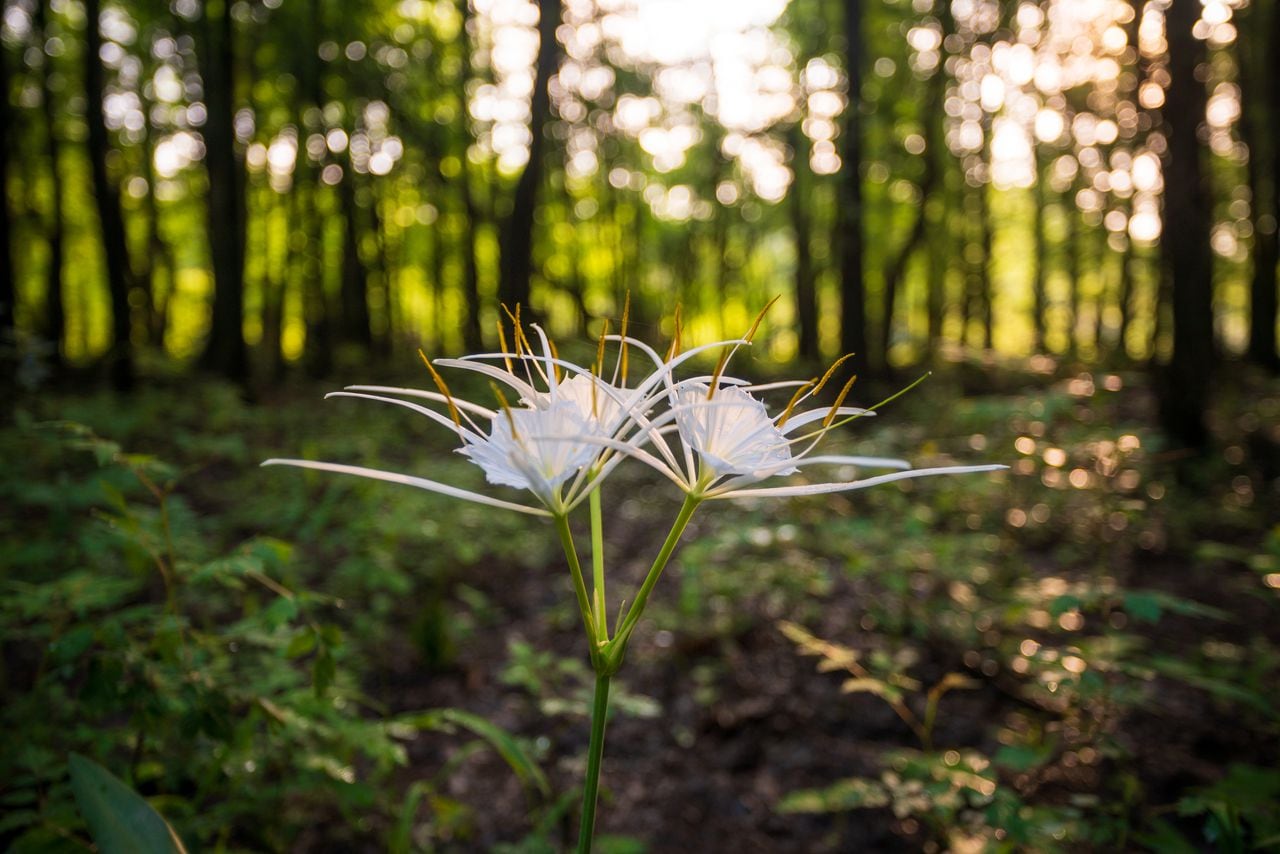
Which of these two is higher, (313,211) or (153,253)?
(313,211)

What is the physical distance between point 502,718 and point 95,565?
1.76 metres

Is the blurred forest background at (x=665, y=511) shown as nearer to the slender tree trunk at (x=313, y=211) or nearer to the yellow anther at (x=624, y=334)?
the slender tree trunk at (x=313, y=211)

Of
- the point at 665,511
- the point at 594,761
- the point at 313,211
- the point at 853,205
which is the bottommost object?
the point at 665,511

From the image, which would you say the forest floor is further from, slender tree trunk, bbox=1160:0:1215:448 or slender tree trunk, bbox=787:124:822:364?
slender tree trunk, bbox=787:124:822:364

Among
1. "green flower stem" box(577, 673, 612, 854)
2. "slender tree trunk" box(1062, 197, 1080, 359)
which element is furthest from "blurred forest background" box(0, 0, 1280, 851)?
"green flower stem" box(577, 673, 612, 854)

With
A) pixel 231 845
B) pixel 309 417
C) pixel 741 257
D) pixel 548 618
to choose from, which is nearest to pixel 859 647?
pixel 548 618

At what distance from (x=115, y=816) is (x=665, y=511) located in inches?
172

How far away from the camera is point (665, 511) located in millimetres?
5258

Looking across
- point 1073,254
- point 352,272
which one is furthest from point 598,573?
point 1073,254

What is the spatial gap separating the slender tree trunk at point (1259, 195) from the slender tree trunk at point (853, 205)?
4902mm

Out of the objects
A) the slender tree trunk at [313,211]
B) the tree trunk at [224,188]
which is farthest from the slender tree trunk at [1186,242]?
the slender tree trunk at [313,211]

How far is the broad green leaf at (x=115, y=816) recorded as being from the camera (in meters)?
0.98

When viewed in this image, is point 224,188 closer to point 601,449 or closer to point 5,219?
point 5,219

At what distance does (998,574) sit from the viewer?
11.2 ft
